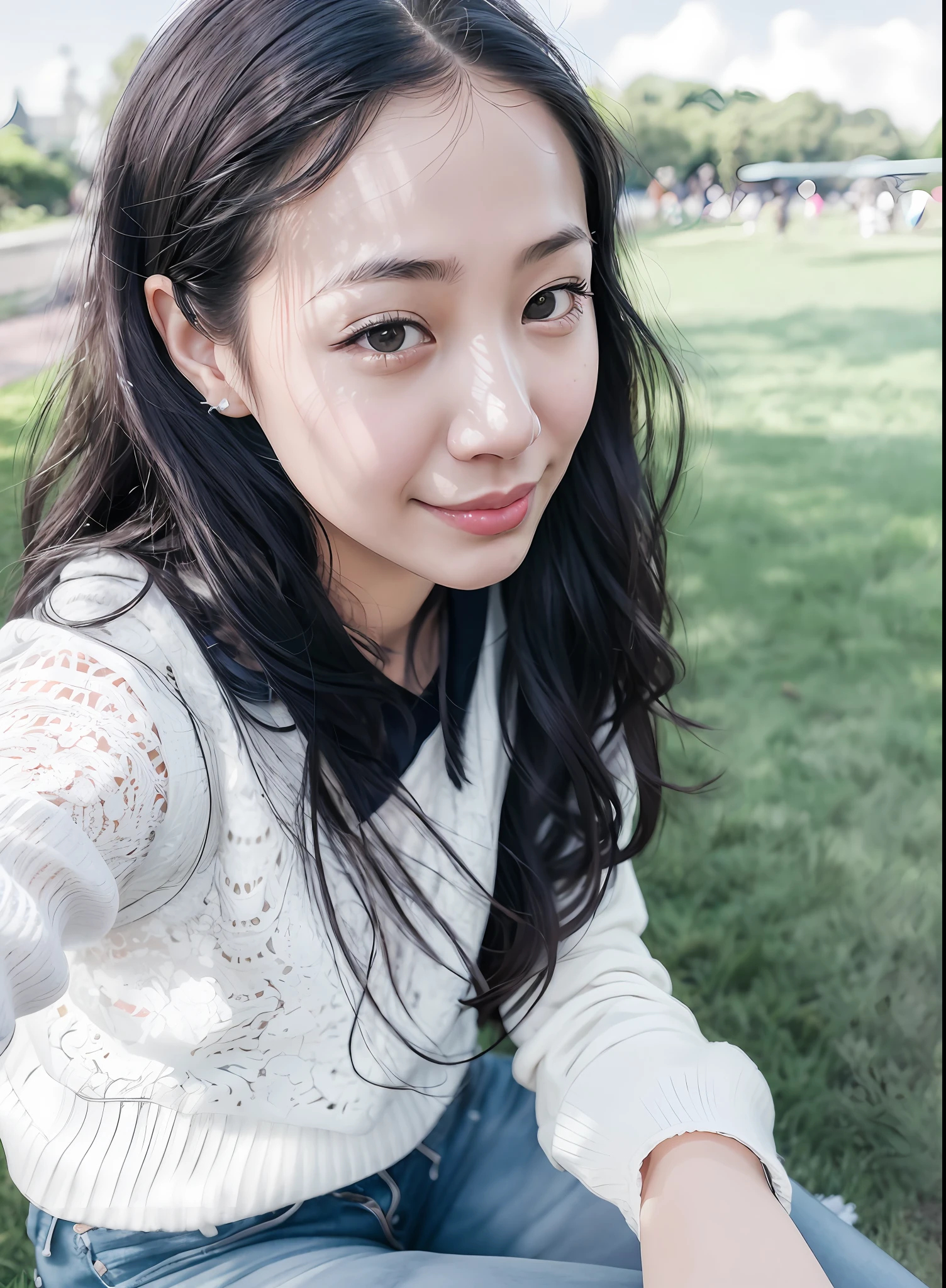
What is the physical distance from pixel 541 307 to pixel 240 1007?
67 cm

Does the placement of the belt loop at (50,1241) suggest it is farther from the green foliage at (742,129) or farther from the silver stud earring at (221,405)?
the green foliage at (742,129)

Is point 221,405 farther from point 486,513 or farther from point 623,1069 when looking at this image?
point 623,1069

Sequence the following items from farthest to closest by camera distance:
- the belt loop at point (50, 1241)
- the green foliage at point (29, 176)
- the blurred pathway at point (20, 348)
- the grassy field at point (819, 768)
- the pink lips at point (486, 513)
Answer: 1. the green foliage at point (29, 176)
2. the blurred pathway at point (20, 348)
3. the grassy field at point (819, 768)
4. the belt loop at point (50, 1241)
5. the pink lips at point (486, 513)

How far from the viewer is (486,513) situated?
1.03 metres

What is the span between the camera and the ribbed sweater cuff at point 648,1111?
108 cm

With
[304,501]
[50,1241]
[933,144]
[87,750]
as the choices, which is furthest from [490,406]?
[933,144]

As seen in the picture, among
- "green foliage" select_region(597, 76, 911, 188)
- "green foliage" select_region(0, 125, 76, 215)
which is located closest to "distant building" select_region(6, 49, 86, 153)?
"green foliage" select_region(0, 125, 76, 215)

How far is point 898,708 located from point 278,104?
2.35 m

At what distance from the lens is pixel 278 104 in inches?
37.6

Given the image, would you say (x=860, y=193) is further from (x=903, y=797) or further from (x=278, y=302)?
(x=278, y=302)

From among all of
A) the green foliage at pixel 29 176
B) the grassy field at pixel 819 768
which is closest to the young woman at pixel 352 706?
the grassy field at pixel 819 768

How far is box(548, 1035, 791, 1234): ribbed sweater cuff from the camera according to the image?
1.08m

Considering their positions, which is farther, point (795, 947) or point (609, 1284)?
point (795, 947)

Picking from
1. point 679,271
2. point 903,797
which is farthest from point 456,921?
point 679,271
